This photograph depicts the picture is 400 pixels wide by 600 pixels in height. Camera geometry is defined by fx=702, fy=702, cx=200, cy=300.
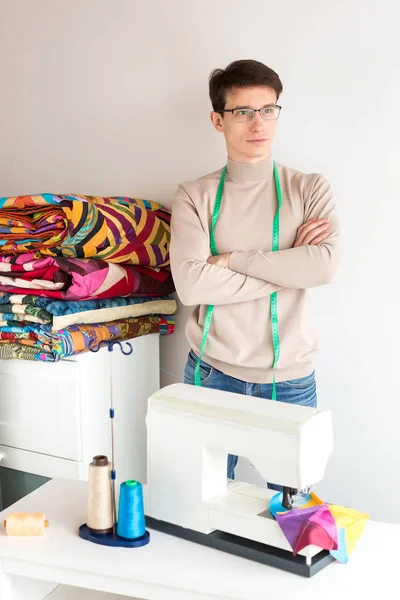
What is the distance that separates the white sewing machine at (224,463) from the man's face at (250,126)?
3.10 ft

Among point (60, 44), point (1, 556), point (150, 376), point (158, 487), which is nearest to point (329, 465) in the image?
point (150, 376)

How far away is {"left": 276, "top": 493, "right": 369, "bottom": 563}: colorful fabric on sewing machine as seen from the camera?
1.34m

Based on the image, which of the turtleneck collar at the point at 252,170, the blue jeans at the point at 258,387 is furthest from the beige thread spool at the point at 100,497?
the turtleneck collar at the point at 252,170

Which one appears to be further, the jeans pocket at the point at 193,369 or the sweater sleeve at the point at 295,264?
the jeans pocket at the point at 193,369

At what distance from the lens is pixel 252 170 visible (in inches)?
89.5

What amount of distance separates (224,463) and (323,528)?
27 cm

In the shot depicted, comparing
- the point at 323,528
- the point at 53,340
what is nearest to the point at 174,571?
the point at 323,528

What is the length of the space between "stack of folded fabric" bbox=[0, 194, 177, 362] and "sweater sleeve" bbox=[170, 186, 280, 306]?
12.7 inches

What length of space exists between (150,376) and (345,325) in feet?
2.70

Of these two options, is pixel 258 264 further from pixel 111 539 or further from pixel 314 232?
pixel 111 539

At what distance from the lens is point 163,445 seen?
1.53m

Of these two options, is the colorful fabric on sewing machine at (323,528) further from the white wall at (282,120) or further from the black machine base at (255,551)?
the white wall at (282,120)

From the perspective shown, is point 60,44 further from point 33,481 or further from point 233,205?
point 33,481

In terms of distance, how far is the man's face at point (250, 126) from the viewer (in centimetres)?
220
